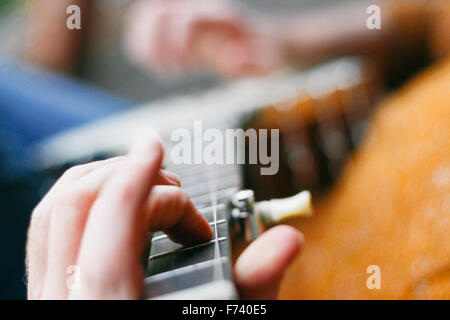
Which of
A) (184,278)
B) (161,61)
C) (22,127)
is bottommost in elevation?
(184,278)

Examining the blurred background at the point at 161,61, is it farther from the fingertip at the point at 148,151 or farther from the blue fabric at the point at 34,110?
the fingertip at the point at 148,151

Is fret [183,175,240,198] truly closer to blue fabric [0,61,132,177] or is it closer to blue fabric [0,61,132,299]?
blue fabric [0,61,132,299]

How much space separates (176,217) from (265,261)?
57mm

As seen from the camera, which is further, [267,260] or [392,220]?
[392,220]

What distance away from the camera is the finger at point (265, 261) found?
0.76ft

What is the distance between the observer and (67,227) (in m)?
0.21

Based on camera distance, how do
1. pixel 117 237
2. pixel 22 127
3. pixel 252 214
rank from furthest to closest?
1. pixel 22 127
2. pixel 252 214
3. pixel 117 237

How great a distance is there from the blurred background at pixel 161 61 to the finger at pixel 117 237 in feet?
0.75

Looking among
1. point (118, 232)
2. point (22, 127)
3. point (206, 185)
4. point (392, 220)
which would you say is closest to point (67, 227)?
point (118, 232)

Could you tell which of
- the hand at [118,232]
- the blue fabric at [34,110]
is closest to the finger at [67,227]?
the hand at [118,232]

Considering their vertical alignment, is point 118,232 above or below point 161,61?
below

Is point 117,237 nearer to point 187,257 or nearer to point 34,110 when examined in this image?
point 187,257

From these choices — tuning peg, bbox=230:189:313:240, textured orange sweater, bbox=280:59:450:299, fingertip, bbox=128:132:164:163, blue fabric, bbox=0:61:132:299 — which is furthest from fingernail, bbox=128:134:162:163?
blue fabric, bbox=0:61:132:299

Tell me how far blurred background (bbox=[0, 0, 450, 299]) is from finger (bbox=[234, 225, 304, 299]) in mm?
168
